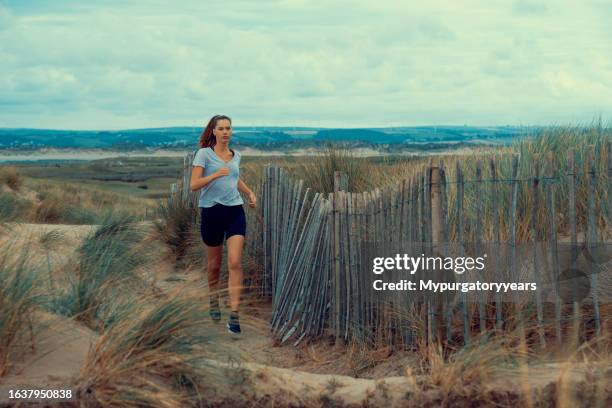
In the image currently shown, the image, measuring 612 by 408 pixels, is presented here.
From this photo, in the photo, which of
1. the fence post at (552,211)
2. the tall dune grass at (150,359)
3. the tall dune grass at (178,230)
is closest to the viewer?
the tall dune grass at (150,359)

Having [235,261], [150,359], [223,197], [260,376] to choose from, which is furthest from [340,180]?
[150,359]

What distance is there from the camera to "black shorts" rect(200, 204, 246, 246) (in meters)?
7.70

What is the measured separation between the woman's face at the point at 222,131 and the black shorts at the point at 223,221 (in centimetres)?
59

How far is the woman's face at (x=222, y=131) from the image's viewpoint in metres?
7.68

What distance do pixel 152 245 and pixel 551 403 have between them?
7.57 m

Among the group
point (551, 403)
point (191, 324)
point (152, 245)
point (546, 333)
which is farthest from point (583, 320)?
point (152, 245)

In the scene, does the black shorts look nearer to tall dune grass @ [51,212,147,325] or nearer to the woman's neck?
the woman's neck

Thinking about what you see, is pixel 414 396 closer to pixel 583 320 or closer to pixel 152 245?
pixel 583 320

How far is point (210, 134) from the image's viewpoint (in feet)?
25.7

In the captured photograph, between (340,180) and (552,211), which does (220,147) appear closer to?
(340,180)

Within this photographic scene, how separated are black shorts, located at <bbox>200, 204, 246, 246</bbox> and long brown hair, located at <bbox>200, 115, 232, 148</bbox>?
59 centimetres

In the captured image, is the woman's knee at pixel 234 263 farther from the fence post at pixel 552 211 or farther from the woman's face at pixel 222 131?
the fence post at pixel 552 211

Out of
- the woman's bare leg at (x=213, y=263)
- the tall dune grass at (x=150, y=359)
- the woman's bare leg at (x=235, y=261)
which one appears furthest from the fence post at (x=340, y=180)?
the tall dune grass at (x=150, y=359)

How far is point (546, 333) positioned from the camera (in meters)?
6.55
